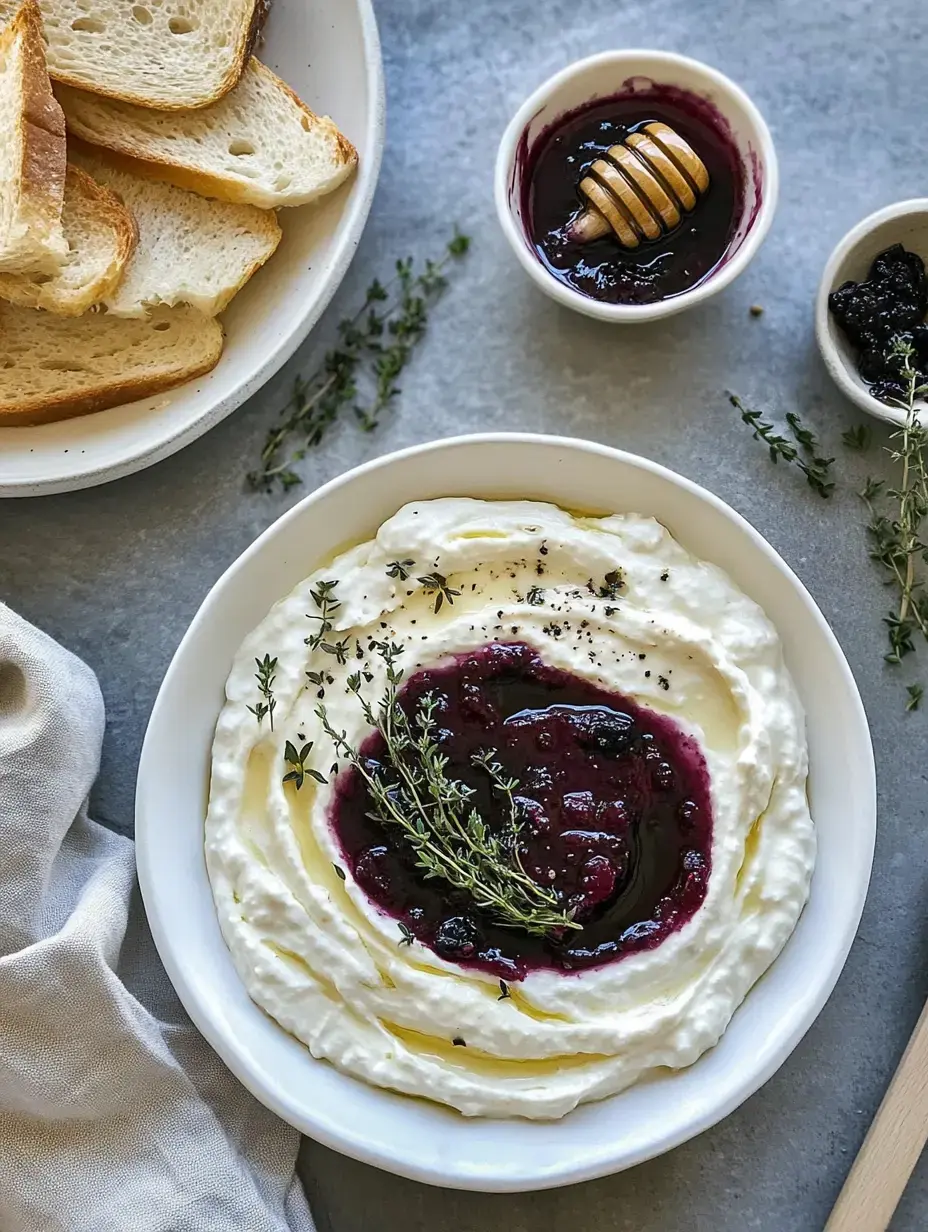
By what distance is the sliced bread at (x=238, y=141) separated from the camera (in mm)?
2893

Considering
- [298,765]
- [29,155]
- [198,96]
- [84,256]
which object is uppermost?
[198,96]

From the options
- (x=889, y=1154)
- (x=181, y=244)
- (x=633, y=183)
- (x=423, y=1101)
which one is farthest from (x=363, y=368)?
(x=889, y=1154)

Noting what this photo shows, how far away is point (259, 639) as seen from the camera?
2.69 metres

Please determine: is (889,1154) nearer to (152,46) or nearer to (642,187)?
(642,187)

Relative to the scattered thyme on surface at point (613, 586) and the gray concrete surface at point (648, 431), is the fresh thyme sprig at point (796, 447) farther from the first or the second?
the scattered thyme on surface at point (613, 586)

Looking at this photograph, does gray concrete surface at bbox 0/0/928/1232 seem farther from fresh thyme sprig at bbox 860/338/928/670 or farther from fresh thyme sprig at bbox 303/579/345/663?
fresh thyme sprig at bbox 303/579/345/663

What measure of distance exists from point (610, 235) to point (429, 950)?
1692 millimetres

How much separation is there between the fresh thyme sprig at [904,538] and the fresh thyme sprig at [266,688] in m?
1.49

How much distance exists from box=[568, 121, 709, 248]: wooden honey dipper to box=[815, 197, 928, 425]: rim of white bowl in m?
0.36

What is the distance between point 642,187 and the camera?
2.81 meters

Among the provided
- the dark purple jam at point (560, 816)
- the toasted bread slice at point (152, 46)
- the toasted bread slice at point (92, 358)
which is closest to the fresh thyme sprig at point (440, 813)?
the dark purple jam at point (560, 816)

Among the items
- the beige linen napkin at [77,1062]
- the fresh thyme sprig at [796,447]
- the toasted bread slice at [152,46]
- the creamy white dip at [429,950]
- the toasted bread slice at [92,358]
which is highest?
the toasted bread slice at [152,46]

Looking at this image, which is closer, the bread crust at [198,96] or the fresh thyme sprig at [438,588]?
the fresh thyme sprig at [438,588]

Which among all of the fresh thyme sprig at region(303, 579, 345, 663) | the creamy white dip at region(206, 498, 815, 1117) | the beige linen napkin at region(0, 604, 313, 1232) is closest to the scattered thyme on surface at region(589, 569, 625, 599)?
the creamy white dip at region(206, 498, 815, 1117)
